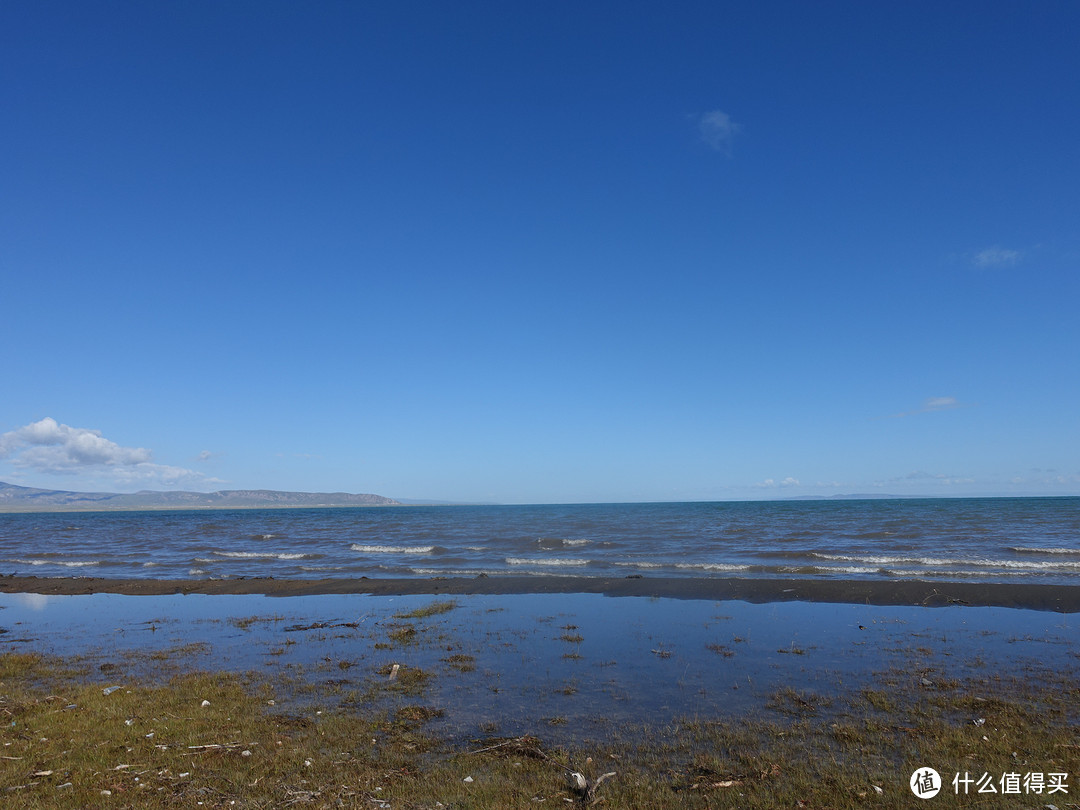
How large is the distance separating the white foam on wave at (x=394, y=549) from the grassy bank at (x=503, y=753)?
31845mm

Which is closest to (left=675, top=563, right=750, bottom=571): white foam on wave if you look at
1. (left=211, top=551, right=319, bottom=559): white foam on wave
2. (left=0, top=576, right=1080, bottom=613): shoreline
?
(left=0, top=576, right=1080, bottom=613): shoreline

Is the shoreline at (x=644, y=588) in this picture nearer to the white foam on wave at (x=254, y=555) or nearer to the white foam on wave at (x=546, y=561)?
the white foam on wave at (x=546, y=561)

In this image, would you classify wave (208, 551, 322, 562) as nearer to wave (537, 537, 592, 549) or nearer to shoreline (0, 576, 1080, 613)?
shoreline (0, 576, 1080, 613)

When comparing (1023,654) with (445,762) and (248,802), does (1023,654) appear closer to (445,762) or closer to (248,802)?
(445,762)

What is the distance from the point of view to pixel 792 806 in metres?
6.62

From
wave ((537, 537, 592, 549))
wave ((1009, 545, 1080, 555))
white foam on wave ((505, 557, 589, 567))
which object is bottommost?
wave ((537, 537, 592, 549))

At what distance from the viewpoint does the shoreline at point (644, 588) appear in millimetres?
19906

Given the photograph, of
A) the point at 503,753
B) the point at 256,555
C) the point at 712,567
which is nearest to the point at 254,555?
the point at 256,555

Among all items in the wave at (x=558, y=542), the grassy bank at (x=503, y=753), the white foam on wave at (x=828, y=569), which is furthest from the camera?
the wave at (x=558, y=542)

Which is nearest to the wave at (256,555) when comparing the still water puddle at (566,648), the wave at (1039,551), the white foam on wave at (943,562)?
the still water puddle at (566,648)

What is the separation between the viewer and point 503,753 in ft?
26.9

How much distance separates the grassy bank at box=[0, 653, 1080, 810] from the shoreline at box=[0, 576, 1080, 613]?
10142mm

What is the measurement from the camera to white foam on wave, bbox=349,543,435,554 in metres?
42.4

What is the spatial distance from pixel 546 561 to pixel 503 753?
26.8 m
